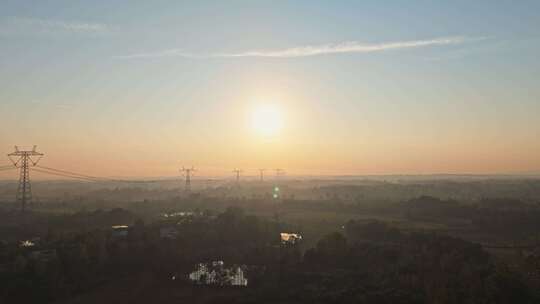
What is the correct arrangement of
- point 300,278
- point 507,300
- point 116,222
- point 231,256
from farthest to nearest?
point 116,222
point 231,256
point 300,278
point 507,300

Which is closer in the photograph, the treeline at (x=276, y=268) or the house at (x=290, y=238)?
the treeline at (x=276, y=268)

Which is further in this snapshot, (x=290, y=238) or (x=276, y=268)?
(x=290, y=238)

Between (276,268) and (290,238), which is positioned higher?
(290,238)

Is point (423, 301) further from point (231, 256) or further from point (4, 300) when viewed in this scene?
point (4, 300)

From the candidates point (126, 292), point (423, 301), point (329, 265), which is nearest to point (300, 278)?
point (329, 265)

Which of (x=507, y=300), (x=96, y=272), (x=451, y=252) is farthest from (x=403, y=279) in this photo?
(x=96, y=272)

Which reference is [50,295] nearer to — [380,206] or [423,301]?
[423,301]

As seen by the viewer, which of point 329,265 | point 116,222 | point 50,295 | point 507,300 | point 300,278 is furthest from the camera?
point 116,222

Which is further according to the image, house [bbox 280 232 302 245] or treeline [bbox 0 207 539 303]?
house [bbox 280 232 302 245]

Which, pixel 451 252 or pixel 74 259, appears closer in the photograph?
pixel 74 259
